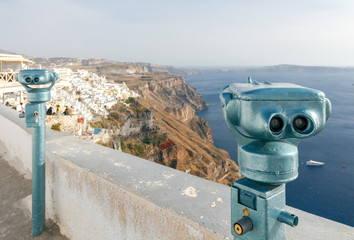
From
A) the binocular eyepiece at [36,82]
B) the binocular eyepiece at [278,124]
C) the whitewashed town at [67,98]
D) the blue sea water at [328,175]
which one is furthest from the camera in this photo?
the blue sea water at [328,175]

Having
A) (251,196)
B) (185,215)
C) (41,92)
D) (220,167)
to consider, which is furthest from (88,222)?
(220,167)

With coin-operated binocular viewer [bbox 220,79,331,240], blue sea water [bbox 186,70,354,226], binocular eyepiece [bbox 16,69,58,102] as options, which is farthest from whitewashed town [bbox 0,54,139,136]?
blue sea water [bbox 186,70,354,226]

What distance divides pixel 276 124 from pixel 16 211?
3.17 meters

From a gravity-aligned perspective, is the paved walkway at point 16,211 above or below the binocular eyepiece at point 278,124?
below

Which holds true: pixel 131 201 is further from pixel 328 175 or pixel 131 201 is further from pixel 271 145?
pixel 328 175

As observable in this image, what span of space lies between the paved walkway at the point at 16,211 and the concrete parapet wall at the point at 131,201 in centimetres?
15

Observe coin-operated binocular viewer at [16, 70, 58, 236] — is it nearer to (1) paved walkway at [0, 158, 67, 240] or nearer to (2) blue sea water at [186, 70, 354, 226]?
(1) paved walkway at [0, 158, 67, 240]

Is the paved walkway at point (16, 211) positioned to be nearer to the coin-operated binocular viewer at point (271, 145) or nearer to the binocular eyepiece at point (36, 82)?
the binocular eyepiece at point (36, 82)

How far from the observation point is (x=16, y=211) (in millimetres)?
2975

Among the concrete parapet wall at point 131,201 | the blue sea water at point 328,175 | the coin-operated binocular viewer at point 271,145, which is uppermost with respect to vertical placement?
the coin-operated binocular viewer at point 271,145

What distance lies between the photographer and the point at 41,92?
2.56m

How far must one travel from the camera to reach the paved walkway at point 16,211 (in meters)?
2.59

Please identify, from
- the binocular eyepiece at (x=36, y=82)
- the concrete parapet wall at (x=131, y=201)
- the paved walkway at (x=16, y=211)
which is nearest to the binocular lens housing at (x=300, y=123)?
the concrete parapet wall at (x=131, y=201)

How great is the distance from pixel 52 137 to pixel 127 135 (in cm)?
3587
